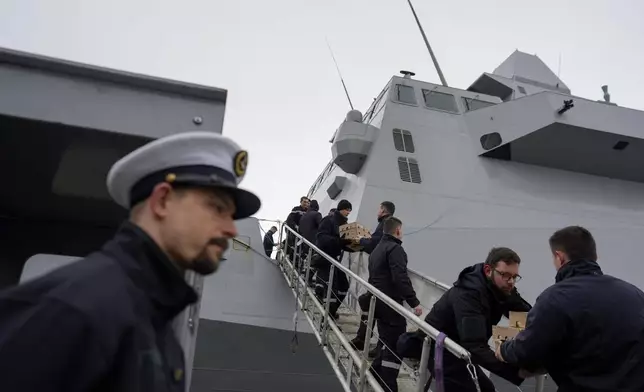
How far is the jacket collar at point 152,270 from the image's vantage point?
0.92m

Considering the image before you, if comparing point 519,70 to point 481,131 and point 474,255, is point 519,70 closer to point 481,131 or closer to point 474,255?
point 481,131

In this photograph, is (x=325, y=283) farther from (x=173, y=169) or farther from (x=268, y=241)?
(x=173, y=169)

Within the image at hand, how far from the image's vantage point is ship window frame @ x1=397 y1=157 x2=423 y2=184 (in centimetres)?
785

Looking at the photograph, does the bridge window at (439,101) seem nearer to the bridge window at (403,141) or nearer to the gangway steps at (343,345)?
the bridge window at (403,141)

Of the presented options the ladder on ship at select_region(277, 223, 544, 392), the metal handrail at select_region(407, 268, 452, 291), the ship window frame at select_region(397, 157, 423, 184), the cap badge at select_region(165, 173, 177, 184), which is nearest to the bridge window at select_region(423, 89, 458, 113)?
the ship window frame at select_region(397, 157, 423, 184)

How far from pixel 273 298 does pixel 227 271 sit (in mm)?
762

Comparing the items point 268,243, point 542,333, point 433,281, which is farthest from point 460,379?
point 268,243

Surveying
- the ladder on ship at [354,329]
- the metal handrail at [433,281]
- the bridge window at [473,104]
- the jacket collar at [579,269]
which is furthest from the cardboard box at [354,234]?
the bridge window at [473,104]

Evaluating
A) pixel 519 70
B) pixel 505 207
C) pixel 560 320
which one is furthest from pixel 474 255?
pixel 519 70

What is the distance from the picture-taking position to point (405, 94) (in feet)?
30.6

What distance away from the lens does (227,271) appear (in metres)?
6.82

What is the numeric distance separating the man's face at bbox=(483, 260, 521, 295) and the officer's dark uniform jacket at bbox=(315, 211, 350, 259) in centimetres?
305

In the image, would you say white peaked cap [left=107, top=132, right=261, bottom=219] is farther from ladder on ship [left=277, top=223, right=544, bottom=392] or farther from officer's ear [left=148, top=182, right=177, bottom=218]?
ladder on ship [left=277, top=223, right=544, bottom=392]

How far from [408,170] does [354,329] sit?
11.4 ft
